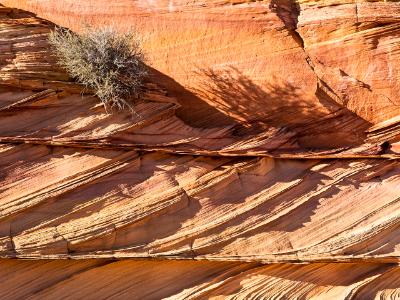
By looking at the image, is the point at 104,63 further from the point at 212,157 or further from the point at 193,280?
the point at 193,280

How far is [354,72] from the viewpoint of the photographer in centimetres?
707

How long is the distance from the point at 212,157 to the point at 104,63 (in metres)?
1.71

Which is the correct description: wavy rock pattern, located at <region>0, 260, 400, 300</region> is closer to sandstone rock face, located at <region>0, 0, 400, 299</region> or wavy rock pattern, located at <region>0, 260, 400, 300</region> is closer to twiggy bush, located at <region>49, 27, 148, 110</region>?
sandstone rock face, located at <region>0, 0, 400, 299</region>

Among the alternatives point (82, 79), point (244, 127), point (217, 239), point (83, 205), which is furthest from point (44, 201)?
point (244, 127)

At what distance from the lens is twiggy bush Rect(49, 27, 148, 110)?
21.9ft

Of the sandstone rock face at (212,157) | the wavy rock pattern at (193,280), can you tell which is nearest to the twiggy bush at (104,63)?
the sandstone rock face at (212,157)

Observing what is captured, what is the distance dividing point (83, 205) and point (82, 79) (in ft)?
4.98

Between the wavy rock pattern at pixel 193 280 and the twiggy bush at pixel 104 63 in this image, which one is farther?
the twiggy bush at pixel 104 63

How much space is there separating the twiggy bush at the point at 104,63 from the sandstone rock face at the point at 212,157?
17cm

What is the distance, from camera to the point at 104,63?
6.75m

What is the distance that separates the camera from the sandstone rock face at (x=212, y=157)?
21.1 feet

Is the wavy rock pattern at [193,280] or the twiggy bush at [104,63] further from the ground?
the twiggy bush at [104,63]

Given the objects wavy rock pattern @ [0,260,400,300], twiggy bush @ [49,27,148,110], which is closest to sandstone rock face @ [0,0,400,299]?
wavy rock pattern @ [0,260,400,300]

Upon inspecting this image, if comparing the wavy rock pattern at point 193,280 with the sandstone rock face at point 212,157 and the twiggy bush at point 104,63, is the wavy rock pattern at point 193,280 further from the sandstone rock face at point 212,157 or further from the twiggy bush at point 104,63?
the twiggy bush at point 104,63
